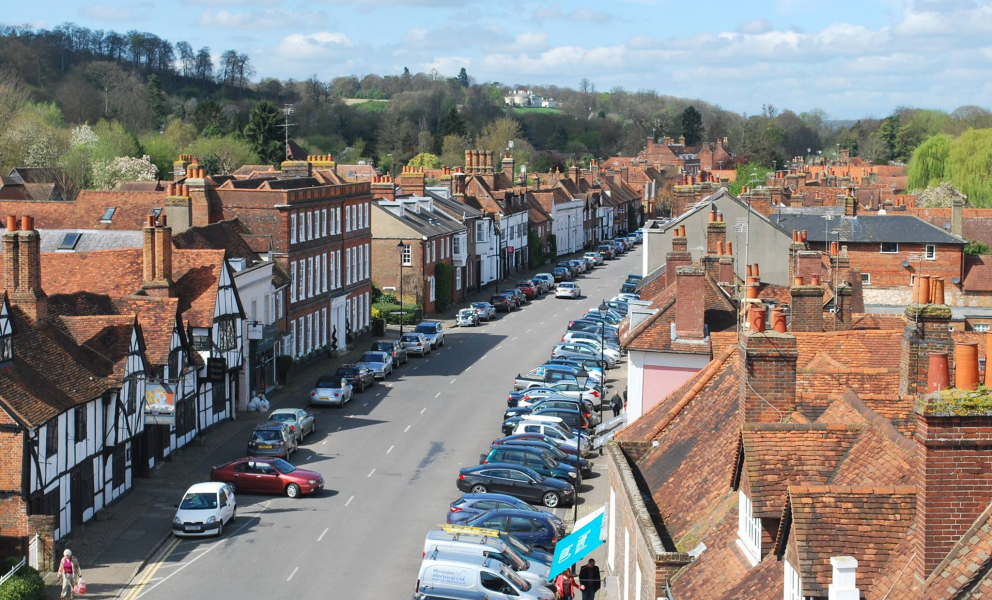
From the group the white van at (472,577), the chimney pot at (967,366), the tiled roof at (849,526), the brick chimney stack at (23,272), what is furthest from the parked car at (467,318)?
the chimney pot at (967,366)

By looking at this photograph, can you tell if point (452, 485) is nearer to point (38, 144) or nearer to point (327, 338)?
point (327, 338)

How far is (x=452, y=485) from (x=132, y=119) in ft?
372

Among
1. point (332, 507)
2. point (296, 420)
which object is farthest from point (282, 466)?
point (296, 420)

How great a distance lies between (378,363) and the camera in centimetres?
5569

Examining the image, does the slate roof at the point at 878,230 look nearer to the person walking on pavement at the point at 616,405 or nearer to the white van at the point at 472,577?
the person walking on pavement at the point at 616,405

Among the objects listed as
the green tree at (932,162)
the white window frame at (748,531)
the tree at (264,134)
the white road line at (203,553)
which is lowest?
the white road line at (203,553)

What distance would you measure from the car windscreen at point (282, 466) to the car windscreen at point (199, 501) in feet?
12.9

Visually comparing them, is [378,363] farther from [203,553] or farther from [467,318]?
[203,553]

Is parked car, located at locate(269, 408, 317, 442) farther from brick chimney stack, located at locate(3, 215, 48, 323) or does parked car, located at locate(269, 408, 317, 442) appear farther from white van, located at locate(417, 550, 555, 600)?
white van, located at locate(417, 550, 555, 600)

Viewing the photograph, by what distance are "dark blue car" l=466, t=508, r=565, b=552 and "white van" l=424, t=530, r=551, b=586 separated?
2.11 meters

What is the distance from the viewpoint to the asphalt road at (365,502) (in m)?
29.4

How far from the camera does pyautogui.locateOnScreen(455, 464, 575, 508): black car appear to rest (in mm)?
36906

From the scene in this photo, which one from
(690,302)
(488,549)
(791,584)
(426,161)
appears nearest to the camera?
(791,584)

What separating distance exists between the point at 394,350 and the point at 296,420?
607 inches
